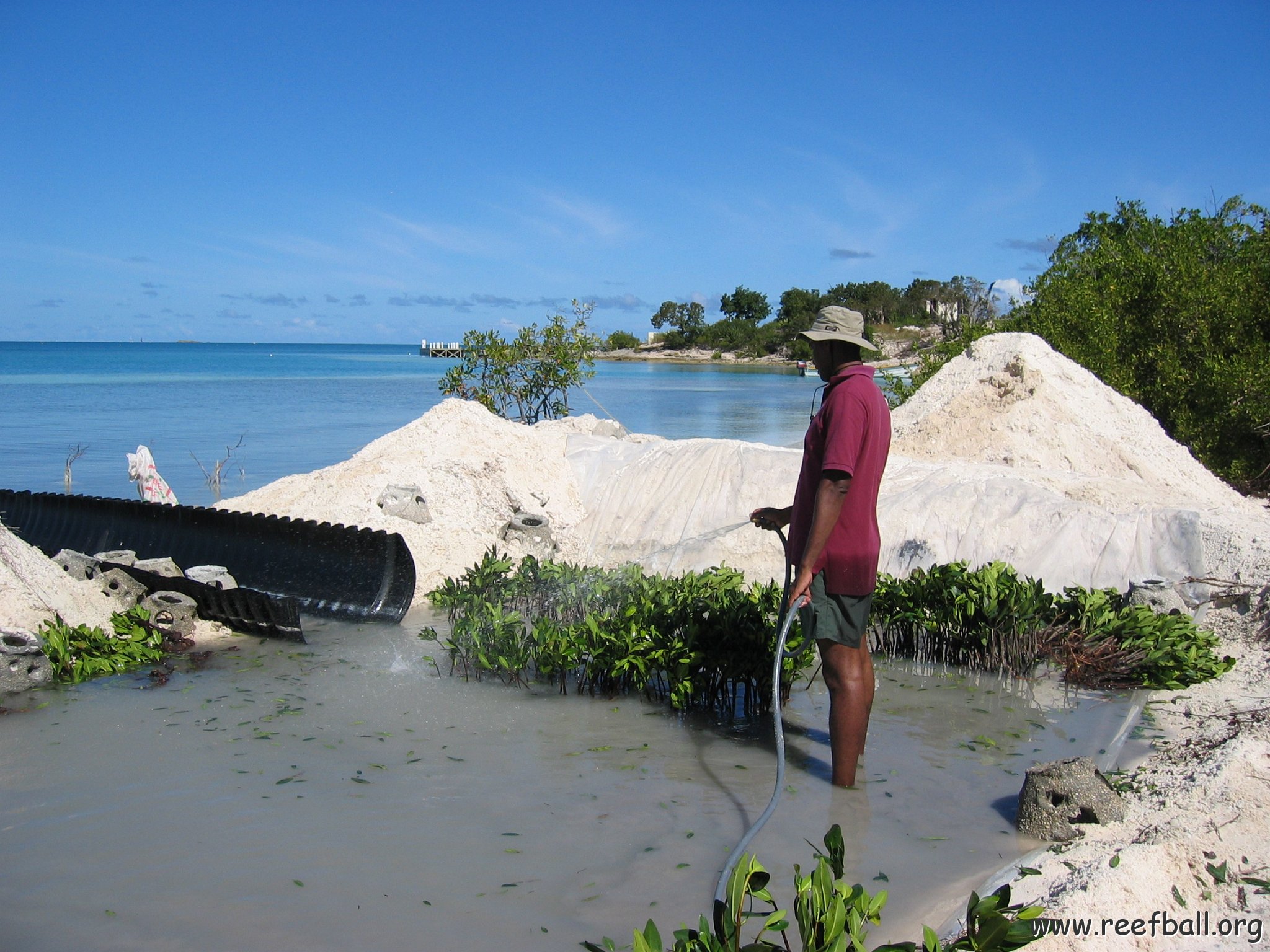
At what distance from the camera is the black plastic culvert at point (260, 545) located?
7230 mm

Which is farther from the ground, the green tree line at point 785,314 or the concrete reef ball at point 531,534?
the green tree line at point 785,314

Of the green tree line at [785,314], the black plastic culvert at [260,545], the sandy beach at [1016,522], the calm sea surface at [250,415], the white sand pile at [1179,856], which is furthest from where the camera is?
the green tree line at [785,314]

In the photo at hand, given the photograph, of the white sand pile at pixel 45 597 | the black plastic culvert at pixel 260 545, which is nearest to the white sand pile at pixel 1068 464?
the black plastic culvert at pixel 260 545

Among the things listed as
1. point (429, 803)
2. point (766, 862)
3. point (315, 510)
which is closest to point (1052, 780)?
point (766, 862)

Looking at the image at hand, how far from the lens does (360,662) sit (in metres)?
5.93

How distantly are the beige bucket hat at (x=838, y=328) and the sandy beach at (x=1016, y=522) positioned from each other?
2064mm

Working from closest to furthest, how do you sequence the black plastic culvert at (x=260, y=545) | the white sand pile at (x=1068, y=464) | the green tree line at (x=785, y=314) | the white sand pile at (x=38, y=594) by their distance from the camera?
the white sand pile at (x=38, y=594) → the white sand pile at (x=1068, y=464) → the black plastic culvert at (x=260, y=545) → the green tree line at (x=785, y=314)

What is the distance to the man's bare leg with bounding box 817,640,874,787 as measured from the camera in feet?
12.3

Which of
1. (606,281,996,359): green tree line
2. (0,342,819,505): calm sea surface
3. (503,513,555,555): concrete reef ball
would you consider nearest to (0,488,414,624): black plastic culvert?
(503,513,555,555): concrete reef ball

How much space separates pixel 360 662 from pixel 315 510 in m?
3.37

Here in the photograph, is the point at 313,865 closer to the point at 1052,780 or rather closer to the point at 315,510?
the point at 1052,780

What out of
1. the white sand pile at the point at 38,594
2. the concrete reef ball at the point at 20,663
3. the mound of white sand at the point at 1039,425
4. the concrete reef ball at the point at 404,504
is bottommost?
the concrete reef ball at the point at 20,663

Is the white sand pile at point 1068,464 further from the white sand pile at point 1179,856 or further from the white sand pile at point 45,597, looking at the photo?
the white sand pile at point 45,597

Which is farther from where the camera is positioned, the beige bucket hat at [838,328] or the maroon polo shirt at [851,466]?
the beige bucket hat at [838,328]
